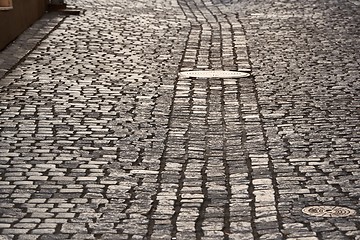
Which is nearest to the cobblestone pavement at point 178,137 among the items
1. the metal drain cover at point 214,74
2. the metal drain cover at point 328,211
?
the metal drain cover at point 328,211

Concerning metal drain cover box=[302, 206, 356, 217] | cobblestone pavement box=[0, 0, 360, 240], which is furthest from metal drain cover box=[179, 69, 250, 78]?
metal drain cover box=[302, 206, 356, 217]

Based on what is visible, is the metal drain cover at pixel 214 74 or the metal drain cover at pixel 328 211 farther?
A: the metal drain cover at pixel 214 74

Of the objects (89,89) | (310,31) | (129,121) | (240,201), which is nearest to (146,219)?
(240,201)

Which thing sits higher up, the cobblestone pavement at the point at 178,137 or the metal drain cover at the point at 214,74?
the cobblestone pavement at the point at 178,137

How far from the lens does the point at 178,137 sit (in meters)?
10.2

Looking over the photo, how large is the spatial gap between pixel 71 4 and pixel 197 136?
13.2 m

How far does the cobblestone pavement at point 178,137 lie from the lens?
294 inches

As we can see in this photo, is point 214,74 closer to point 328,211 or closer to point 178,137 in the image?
point 178,137

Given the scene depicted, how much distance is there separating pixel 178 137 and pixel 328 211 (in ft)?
9.56

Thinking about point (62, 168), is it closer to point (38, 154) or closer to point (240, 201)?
point (38, 154)

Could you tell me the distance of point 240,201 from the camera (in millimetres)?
7953

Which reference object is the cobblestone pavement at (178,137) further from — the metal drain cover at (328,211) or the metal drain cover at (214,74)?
the metal drain cover at (214,74)

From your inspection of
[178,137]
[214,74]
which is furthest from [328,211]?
[214,74]

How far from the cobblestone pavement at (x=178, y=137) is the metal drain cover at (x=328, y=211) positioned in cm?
9
